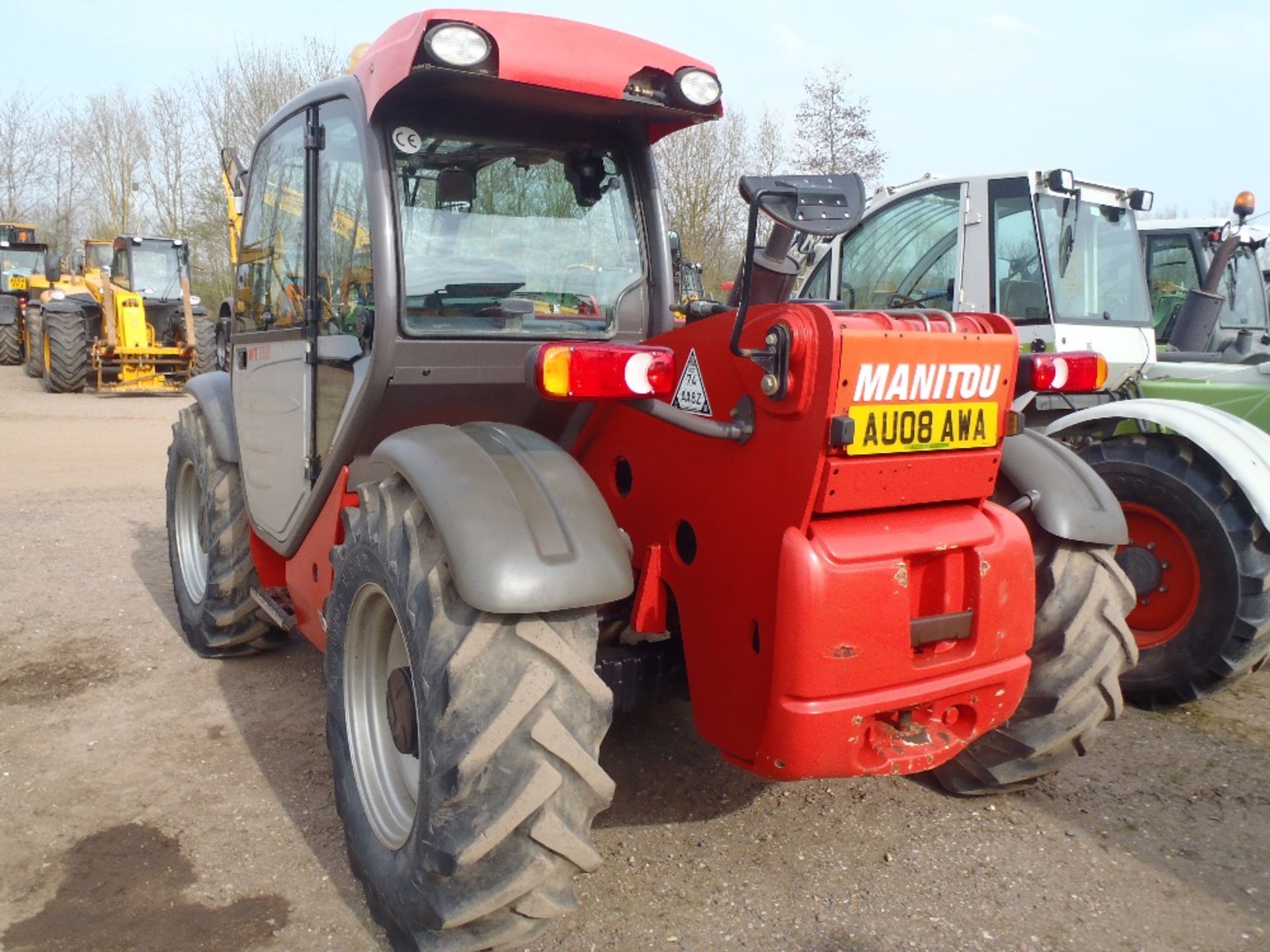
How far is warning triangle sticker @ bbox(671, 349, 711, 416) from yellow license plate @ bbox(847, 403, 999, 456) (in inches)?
16.2

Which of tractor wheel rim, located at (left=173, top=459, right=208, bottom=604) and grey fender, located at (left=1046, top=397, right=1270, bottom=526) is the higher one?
grey fender, located at (left=1046, top=397, right=1270, bottom=526)

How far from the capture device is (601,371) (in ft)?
7.29

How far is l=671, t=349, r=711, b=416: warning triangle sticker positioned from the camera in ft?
8.00

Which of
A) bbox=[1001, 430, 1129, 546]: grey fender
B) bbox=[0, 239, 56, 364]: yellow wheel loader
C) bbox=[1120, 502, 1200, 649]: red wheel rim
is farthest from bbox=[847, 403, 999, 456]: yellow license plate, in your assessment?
bbox=[0, 239, 56, 364]: yellow wheel loader

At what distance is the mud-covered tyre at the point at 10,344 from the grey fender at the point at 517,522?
70.2ft

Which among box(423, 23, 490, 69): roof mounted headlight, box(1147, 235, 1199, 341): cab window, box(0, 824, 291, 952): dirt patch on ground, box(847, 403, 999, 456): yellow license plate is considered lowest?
box(0, 824, 291, 952): dirt patch on ground

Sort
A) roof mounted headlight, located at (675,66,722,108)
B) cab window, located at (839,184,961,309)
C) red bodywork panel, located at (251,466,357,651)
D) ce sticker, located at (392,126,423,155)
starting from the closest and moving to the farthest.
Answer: roof mounted headlight, located at (675,66,722,108) < ce sticker, located at (392,126,423,155) < red bodywork panel, located at (251,466,357,651) < cab window, located at (839,184,961,309)

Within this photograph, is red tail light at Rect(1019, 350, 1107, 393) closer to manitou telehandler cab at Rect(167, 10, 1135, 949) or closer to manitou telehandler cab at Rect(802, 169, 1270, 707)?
manitou telehandler cab at Rect(167, 10, 1135, 949)

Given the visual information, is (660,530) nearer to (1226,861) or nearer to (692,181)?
(1226,861)

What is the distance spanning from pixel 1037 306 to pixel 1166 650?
1.98m

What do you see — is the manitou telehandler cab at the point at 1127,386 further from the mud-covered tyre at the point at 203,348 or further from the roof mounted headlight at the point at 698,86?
the mud-covered tyre at the point at 203,348

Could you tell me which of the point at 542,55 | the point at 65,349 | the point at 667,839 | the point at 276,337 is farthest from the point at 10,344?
A: the point at 667,839

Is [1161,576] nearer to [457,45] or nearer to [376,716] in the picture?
[376,716]

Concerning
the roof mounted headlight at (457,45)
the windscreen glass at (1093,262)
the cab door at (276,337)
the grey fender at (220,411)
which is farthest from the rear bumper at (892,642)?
the windscreen glass at (1093,262)
